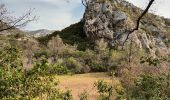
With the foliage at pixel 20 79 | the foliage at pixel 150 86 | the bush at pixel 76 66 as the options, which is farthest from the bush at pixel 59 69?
the bush at pixel 76 66

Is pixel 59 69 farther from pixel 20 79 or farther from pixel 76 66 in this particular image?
pixel 76 66

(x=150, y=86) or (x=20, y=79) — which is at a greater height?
(x=20, y=79)

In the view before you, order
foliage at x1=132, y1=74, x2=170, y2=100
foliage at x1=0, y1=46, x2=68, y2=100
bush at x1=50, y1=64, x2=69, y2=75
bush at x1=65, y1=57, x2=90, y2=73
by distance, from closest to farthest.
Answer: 1. foliage at x1=0, y1=46, x2=68, y2=100
2. bush at x1=50, y1=64, x2=69, y2=75
3. foliage at x1=132, y1=74, x2=170, y2=100
4. bush at x1=65, y1=57, x2=90, y2=73

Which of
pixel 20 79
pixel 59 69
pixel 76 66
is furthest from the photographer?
pixel 76 66

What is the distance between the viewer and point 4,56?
13.7 meters

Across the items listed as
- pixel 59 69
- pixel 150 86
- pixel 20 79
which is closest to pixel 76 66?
pixel 150 86

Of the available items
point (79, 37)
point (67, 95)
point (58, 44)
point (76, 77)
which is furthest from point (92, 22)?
point (67, 95)

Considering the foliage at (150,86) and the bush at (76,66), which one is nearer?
the foliage at (150,86)

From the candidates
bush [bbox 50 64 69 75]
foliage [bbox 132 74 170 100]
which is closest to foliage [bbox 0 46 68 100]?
bush [bbox 50 64 69 75]

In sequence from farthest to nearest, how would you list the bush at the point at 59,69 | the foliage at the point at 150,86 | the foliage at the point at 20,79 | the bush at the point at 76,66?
the bush at the point at 76,66 < the foliage at the point at 150,86 < the bush at the point at 59,69 < the foliage at the point at 20,79

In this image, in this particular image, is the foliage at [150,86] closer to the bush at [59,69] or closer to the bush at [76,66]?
the bush at [59,69]

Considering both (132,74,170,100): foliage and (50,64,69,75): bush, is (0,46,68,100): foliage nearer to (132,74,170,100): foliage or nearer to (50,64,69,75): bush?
(50,64,69,75): bush

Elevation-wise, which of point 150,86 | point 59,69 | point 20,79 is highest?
point 59,69

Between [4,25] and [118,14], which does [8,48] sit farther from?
[118,14]
